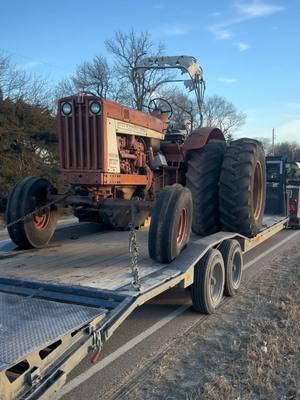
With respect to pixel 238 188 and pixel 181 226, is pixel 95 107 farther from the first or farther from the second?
pixel 238 188

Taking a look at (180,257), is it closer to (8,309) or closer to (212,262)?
(212,262)

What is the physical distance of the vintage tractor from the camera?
19.2 ft

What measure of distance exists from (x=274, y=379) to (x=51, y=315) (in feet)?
6.09

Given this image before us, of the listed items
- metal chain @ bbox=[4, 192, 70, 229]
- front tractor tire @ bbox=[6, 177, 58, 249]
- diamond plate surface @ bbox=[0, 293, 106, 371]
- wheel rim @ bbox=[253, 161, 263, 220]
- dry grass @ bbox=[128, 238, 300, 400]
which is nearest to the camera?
diamond plate surface @ bbox=[0, 293, 106, 371]

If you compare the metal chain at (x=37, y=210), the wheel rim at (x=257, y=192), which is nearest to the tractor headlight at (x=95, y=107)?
the metal chain at (x=37, y=210)

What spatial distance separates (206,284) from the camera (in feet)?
18.1

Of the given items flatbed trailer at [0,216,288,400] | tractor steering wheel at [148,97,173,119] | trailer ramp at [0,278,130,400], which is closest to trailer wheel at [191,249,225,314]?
flatbed trailer at [0,216,288,400]

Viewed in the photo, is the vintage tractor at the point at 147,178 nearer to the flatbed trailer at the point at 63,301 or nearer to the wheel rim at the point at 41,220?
the wheel rim at the point at 41,220

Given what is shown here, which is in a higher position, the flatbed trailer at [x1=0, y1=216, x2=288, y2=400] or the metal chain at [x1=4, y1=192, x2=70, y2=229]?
the metal chain at [x1=4, y1=192, x2=70, y2=229]

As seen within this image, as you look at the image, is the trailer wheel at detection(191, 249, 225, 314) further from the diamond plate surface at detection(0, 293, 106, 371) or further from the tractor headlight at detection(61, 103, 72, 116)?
the tractor headlight at detection(61, 103, 72, 116)

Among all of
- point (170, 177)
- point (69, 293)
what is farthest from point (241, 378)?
point (170, 177)

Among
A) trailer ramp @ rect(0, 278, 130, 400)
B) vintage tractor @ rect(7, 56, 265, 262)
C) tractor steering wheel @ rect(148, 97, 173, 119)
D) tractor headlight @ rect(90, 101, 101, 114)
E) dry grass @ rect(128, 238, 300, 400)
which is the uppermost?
tractor steering wheel @ rect(148, 97, 173, 119)

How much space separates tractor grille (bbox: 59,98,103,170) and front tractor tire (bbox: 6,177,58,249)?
74 cm

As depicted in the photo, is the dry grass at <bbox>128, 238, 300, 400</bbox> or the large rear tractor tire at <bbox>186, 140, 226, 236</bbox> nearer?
the dry grass at <bbox>128, 238, 300, 400</bbox>
